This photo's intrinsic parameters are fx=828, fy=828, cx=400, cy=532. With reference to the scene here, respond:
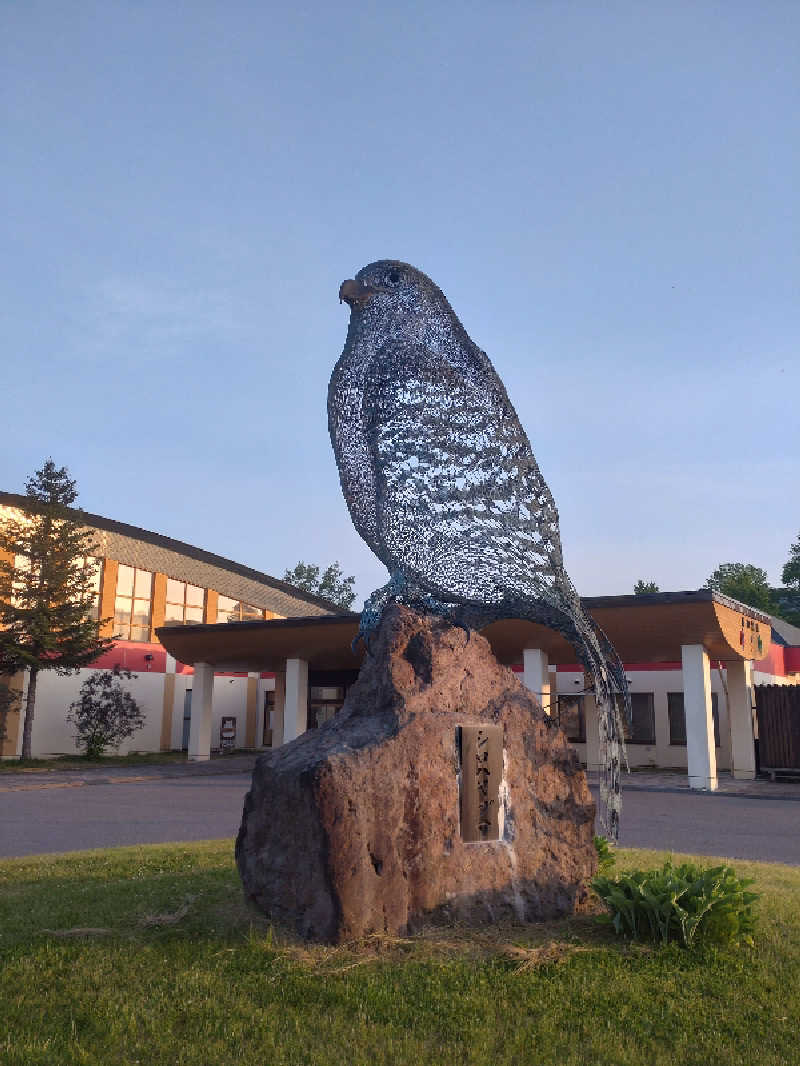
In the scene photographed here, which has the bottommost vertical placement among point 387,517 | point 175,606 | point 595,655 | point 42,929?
point 42,929

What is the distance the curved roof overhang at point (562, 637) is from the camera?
15164mm

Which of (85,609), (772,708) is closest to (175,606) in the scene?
(85,609)

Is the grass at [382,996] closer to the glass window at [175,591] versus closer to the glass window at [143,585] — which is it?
the glass window at [143,585]

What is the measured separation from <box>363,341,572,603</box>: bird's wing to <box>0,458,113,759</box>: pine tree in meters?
19.8

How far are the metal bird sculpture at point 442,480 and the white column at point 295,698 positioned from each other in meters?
15.2

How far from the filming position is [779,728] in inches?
735

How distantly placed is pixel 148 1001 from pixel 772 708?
17985mm

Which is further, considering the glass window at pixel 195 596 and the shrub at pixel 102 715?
the glass window at pixel 195 596

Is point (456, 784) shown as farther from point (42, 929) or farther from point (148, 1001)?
point (42, 929)

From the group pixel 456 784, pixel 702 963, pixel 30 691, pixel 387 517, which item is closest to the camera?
pixel 702 963

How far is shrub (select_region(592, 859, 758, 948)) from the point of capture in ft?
15.5

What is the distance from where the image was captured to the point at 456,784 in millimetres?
5102

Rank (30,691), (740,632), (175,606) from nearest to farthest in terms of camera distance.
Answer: (740,632)
(30,691)
(175,606)

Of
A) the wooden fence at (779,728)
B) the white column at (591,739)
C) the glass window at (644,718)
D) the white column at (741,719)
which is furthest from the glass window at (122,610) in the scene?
the wooden fence at (779,728)
